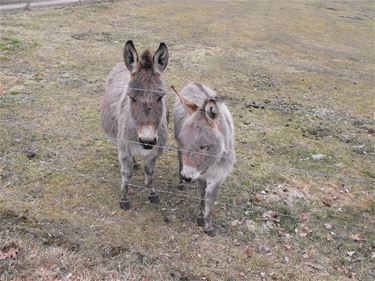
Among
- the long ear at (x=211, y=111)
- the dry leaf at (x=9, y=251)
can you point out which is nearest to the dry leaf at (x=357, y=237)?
the long ear at (x=211, y=111)

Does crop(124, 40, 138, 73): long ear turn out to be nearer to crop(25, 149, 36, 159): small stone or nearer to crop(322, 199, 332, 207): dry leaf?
crop(25, 149, 36, 159): small stone

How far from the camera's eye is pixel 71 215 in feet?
18.4

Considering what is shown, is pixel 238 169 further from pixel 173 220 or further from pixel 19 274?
pixel 19 274

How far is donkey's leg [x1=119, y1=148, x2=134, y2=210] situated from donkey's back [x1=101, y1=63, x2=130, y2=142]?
0.62m

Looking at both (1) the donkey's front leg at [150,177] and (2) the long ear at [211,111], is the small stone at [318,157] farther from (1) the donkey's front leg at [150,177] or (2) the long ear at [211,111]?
(2) the long ear at [211,111]

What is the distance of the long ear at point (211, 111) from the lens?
466 centimetres

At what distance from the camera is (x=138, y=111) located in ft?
15.9

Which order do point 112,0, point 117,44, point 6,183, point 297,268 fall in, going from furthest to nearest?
point 112,0 → point 117,44 → point 6,183 → point 297,268

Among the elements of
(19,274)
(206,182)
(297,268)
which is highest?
(206,182)

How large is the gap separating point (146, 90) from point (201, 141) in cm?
91

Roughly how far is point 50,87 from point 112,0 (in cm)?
1172

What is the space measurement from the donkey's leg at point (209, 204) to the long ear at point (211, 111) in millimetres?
1039

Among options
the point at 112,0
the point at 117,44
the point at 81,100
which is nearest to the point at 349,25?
the point at 112,0

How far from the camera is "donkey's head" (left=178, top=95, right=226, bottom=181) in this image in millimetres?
4695
